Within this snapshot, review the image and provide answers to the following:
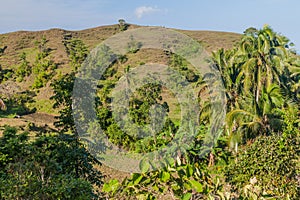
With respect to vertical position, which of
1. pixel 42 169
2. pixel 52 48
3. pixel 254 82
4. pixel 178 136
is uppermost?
pixel 42 169

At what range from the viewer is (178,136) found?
10.1 meters

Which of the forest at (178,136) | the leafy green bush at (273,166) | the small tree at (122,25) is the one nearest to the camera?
the forest at (178,136)

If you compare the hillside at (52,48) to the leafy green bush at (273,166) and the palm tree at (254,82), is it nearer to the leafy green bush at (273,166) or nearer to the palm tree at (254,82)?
the palm tree at (254,82)

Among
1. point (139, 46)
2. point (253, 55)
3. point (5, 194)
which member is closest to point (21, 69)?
point (139, 46)

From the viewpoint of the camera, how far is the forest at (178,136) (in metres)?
2.97

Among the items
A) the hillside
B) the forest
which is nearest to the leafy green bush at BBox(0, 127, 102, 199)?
the forest

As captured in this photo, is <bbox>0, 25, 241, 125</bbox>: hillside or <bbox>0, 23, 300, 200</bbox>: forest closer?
<bbox>0, 23, 300, 200</bbox>: forest

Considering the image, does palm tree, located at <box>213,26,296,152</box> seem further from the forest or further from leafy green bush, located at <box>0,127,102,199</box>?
leafy green bush, located at <box>0,127,102,199</box>

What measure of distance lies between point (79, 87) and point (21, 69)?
101 ft

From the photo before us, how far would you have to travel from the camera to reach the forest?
2.97 meters

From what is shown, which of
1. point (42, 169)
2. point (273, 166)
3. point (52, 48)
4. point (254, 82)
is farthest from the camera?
point (52, 48)

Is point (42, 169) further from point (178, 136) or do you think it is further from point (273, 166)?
point (178, 136)

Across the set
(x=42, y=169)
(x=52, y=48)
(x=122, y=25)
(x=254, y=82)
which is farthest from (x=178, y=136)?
(x=122, y=25)

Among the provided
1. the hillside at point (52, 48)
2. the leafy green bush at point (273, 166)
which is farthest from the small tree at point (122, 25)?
the leafy green bush at point (273, 166)
